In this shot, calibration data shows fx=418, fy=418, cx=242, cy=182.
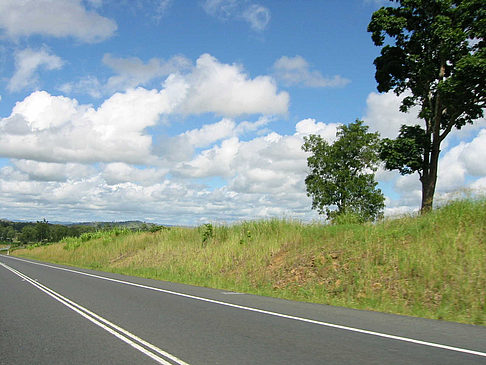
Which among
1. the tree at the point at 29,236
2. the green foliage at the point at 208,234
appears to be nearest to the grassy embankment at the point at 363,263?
the green foliage at the point at 208,234

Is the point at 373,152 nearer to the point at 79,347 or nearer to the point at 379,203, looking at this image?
the point at 379,203

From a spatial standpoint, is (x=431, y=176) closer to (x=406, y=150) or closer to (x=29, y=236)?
(x=406, y=150)

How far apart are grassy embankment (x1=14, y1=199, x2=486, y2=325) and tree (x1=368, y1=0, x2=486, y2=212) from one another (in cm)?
692

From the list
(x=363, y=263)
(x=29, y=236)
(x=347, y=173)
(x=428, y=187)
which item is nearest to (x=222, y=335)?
(x=363, y=263)

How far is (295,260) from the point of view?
16.6m

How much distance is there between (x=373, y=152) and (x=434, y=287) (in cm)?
3345

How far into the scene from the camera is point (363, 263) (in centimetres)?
A: 1380

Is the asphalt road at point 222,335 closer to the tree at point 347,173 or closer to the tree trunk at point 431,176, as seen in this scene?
the tree trunk at point 431,176

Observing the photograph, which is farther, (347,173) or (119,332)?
(347,173)

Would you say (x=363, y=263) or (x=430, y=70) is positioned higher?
(x=430, y=70)

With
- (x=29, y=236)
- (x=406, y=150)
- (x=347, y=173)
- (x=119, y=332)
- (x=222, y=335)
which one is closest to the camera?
(x=222, y=335)

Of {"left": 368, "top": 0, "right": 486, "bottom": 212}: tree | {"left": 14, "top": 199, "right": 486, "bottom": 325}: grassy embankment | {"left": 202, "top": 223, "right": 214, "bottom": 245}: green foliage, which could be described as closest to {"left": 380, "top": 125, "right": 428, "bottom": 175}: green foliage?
{"left": 368, "top": 0, "right": 486, "bottom": 212}: tree

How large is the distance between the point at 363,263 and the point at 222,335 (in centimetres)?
801

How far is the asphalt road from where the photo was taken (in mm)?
5691
